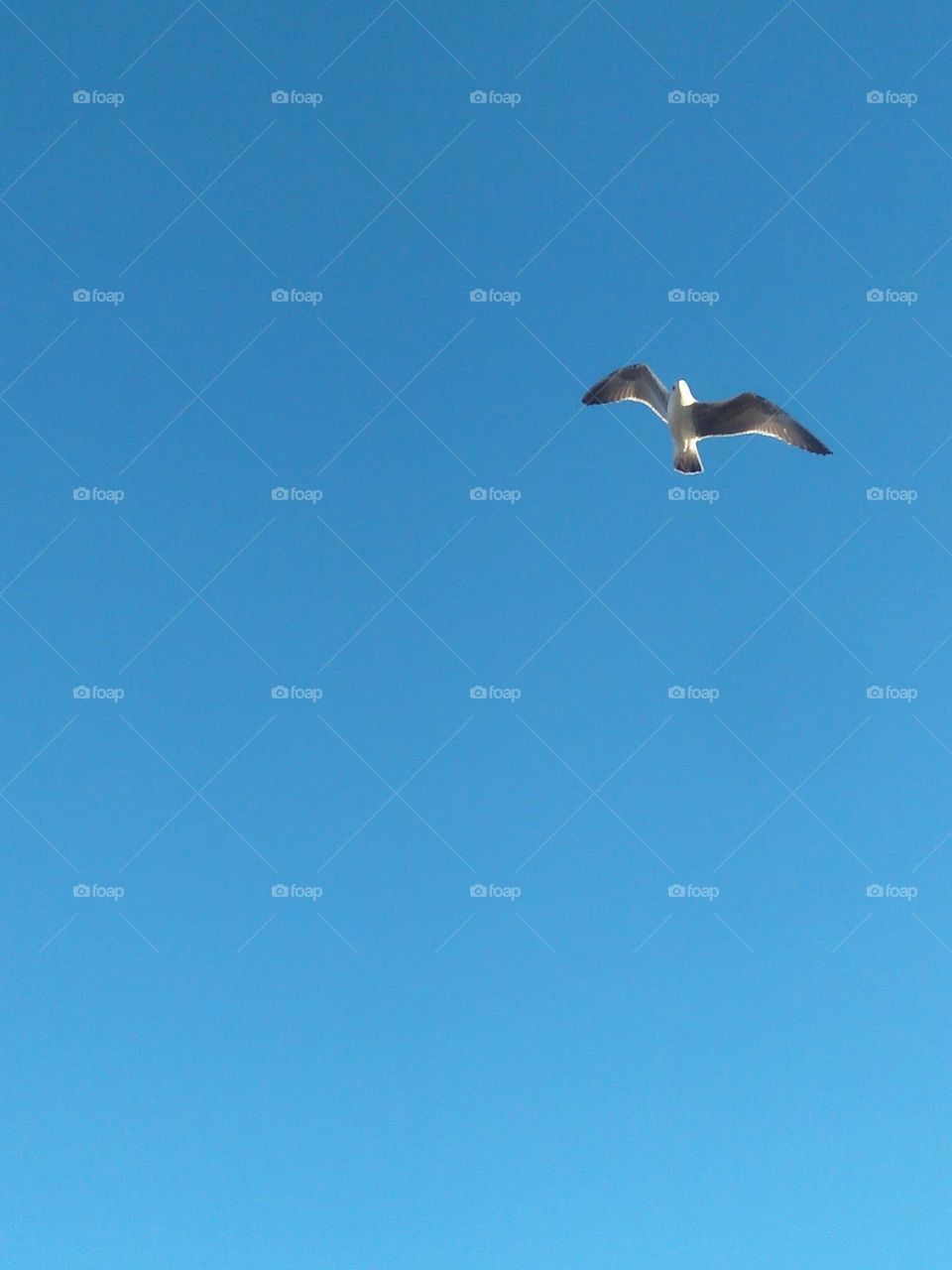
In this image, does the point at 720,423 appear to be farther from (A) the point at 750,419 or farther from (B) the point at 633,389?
(B) the point at 633,389

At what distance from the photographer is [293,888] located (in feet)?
48.2

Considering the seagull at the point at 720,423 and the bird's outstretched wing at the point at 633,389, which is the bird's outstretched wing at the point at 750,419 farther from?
the bird's outstretched wing at the point at 633,389

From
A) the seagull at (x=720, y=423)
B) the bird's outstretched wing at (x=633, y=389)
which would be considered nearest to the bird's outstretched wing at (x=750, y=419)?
the seagull at (x=720, y=423)

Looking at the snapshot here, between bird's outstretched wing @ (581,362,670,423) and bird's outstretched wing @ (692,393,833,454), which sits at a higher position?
bird's outstretched wing @ (581,362,670,423)

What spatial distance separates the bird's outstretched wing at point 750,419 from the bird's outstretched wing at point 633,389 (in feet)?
1.62

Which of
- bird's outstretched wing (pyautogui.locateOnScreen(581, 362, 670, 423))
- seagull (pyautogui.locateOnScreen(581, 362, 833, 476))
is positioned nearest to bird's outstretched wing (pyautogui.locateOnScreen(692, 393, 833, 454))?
seagull (pyautogui.locateOnScreen(581, 362, 833, 476))

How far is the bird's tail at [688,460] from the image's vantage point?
1330 cm

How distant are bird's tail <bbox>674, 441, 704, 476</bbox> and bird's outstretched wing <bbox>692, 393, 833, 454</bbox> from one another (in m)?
0.24

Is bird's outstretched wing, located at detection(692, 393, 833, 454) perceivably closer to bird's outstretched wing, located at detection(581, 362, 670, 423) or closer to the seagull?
the seagull

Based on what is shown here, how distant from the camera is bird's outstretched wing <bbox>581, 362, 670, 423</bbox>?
550 inches

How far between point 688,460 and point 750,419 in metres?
0.80

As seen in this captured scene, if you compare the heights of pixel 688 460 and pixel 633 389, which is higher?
pixel 633 389

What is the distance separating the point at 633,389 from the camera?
14.1 metres

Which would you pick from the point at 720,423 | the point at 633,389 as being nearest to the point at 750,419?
the point at 720,423
